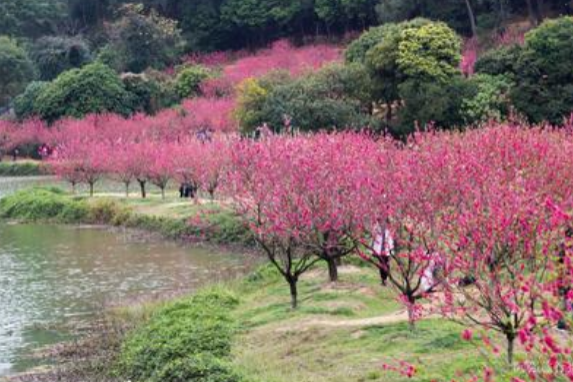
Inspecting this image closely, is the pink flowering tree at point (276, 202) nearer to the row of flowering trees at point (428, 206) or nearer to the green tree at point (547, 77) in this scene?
the row of flowering trees at point (428, 206)

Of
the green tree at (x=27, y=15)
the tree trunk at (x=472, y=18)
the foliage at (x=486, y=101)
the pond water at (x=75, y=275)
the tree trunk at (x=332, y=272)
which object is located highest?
the green tree at (x=27, y=15)

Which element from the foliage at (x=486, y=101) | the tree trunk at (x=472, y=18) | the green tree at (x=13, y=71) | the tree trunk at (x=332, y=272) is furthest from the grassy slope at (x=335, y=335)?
the green tree at (x=13, y=71)

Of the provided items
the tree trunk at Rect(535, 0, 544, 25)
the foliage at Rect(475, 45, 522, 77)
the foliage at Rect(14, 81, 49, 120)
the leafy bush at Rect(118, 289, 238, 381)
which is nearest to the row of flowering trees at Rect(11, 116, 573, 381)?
the leafy bush at Rect(118, 289, 238, 381)

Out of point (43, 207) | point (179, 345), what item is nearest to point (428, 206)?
point (179, 345)

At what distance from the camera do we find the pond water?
2339 centimetres

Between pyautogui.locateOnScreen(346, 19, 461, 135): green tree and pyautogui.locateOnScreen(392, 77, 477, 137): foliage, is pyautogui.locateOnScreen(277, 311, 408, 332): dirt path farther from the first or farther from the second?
pyautogui.locateOnScreen(346, 19, 461, 135): green tree

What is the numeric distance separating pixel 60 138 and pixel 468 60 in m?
29.0

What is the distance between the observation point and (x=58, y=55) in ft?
272

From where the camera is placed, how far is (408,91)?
138ft

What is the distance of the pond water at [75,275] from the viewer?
23.4 metres

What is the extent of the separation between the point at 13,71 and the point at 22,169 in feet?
54.8

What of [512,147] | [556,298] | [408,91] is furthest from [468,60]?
[556,298]

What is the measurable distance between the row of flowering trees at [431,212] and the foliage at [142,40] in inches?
1986

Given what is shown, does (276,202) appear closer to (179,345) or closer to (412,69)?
(179,345)
